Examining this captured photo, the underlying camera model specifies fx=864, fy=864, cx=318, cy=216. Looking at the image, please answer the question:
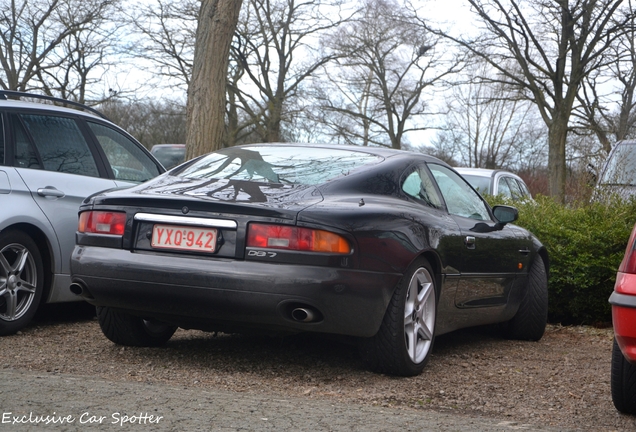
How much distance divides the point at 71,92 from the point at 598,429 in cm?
2872

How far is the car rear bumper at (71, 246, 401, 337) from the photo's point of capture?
432cm

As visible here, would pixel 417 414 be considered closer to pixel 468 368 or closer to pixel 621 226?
pixel 468 368

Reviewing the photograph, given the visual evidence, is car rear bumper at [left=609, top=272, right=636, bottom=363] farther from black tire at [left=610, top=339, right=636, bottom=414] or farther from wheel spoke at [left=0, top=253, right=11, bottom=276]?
wheel spoke at [left=0, top=253, right=11, bottom=276]

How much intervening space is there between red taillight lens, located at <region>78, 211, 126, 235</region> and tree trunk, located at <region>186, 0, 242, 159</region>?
571 cm

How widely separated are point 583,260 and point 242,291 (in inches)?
171

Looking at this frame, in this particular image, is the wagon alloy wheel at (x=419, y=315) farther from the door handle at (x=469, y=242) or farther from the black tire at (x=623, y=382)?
the black tire at (x=623, y=382)

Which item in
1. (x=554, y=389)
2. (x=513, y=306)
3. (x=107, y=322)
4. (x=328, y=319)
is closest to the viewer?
(x=328, y=319)

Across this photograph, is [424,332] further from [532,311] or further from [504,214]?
[532,311]

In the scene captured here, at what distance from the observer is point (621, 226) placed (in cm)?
800

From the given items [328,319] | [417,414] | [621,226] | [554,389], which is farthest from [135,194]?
[621,226]

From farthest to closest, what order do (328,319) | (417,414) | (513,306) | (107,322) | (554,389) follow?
(513,306), (107,322), (554,389), (328,319), (417,414)

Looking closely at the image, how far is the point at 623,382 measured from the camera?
3996mm

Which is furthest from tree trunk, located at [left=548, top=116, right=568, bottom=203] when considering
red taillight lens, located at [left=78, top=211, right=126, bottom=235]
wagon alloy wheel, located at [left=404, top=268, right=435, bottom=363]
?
red taillight lens, located at [left=78, top=211, right=126, bottom=235]

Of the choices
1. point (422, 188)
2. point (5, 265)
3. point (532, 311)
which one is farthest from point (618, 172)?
point (5, 265)
